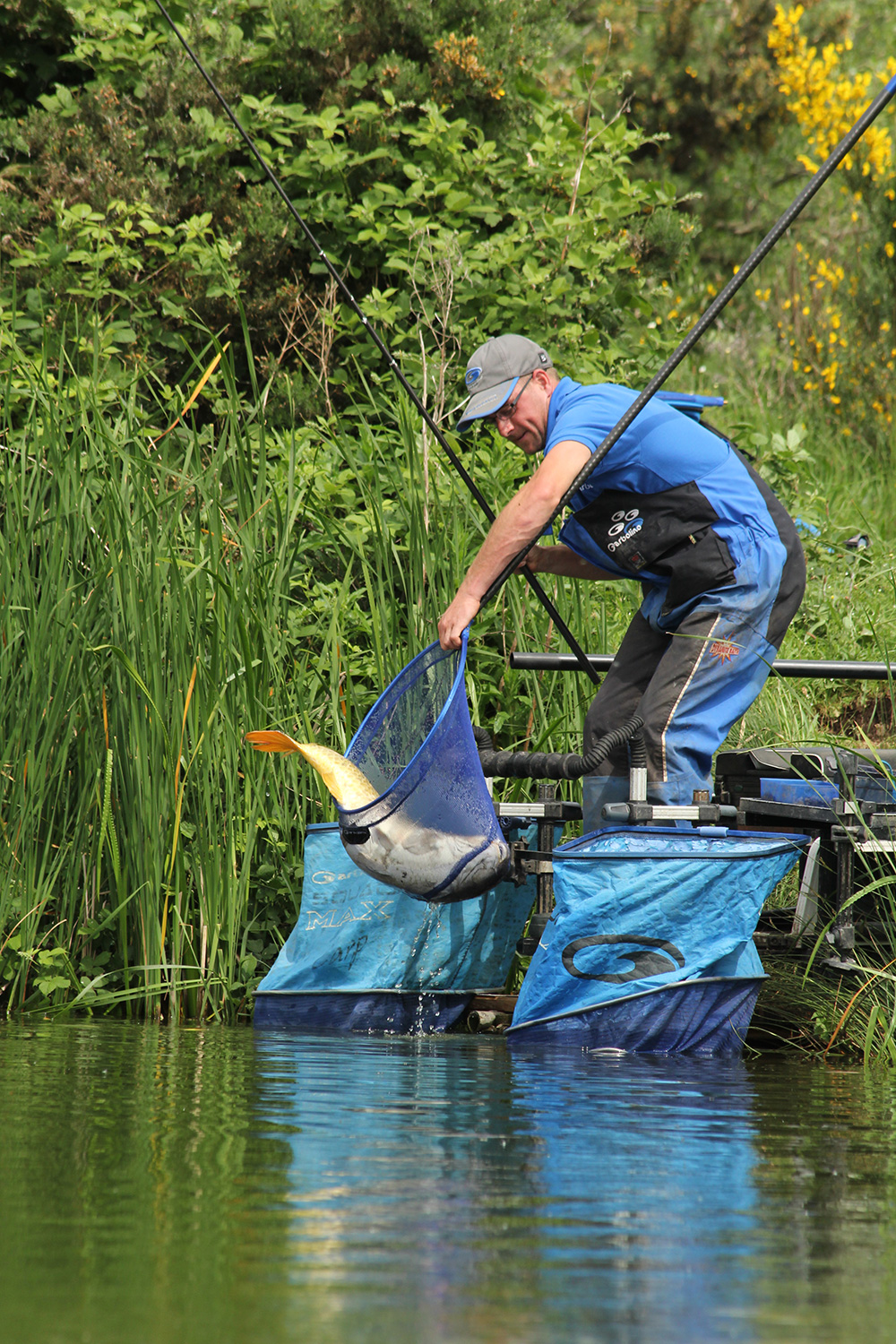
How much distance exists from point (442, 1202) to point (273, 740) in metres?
1.98

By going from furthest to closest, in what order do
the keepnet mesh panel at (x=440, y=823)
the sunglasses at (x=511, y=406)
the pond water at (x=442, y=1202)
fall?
the sunglasses at (x=511, y=406) → the keepnet mesh panel at (x=440, y=823) → the pond water at (x=442, y=1202)

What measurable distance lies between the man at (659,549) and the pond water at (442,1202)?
90 cm

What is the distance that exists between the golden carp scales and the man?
0.46 meters

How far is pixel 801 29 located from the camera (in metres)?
12.7

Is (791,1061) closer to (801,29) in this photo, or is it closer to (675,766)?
(675,766)

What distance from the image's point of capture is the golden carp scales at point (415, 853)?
3934mm

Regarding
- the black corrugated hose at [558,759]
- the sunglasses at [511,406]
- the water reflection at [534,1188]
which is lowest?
the water reflection at [534,1188]

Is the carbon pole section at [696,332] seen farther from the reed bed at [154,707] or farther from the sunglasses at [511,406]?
the reed bed at [154,707]

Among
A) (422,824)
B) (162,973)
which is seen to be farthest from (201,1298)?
(162,973)

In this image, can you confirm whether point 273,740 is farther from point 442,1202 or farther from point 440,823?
point 442,1202

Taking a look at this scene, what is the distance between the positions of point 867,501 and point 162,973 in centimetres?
484

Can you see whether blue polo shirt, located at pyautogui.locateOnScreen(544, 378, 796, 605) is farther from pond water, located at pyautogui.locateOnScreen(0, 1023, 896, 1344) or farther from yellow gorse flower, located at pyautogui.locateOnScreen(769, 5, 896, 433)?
yellow gorse flower, located at pyautogui.locateOnScreen(769, 5, 896, 433)

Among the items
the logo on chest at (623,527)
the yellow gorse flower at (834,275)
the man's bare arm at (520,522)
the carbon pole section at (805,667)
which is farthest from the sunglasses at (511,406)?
the yellow gorse flower at (834,275)

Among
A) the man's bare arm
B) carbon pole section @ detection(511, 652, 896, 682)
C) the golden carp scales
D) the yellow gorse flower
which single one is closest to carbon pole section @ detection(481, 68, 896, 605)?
the man's bare arm
